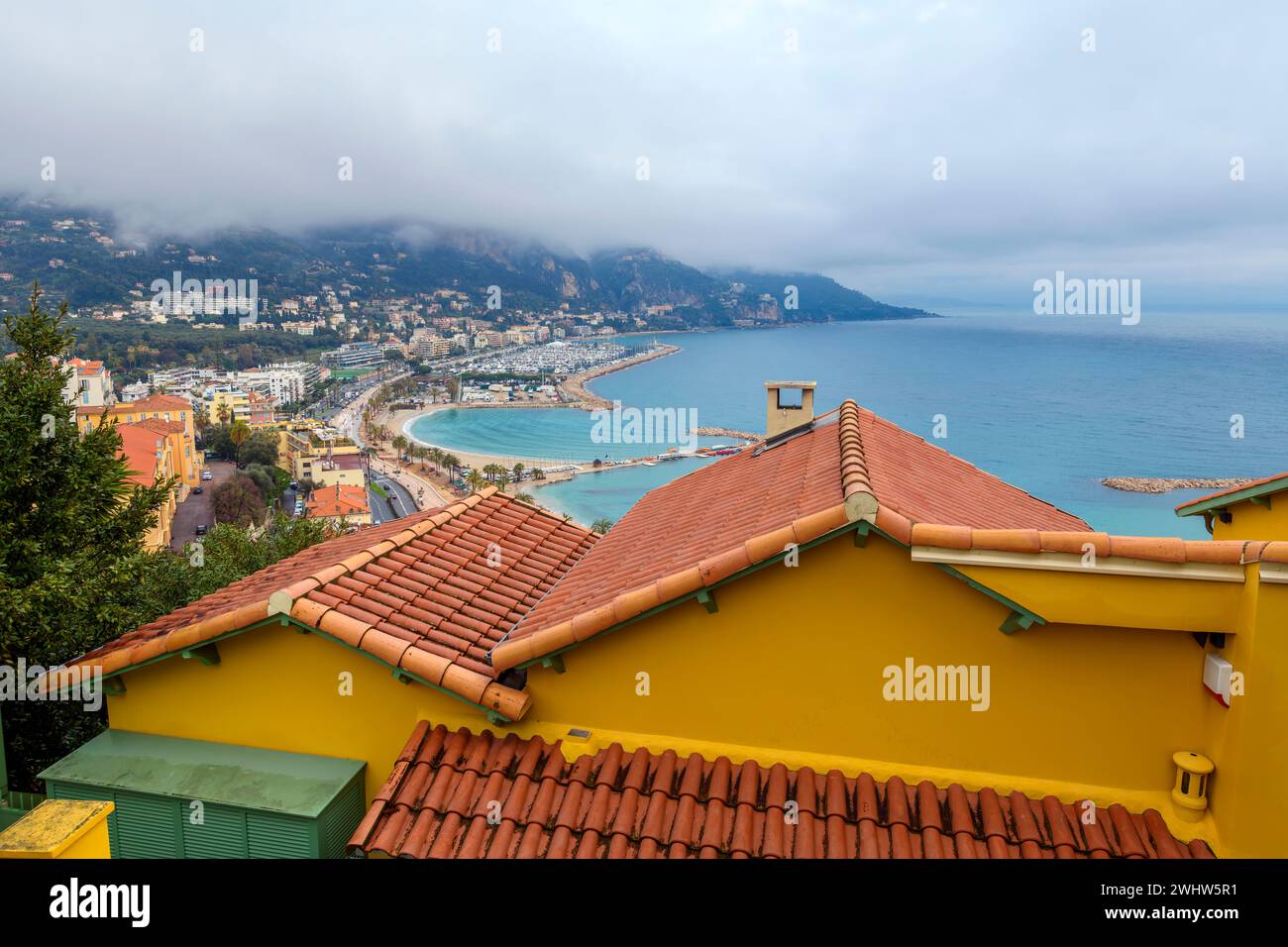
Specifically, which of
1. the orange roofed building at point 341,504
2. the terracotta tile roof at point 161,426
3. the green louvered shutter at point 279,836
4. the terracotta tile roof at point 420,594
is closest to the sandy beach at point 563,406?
the orange roofed building at point 341,504

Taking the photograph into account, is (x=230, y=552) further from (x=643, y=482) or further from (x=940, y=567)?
(x=643, y=482)

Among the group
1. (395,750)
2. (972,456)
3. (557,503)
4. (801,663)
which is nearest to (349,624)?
(395,750)

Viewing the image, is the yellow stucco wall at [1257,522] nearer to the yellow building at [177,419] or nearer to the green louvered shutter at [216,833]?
the green louvered shutter at [216,833]

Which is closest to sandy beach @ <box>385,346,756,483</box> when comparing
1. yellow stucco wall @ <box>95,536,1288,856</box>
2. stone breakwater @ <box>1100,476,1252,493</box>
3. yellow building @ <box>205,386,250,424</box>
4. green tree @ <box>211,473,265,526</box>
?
yellow building @ <box>205,386,250,424</box>

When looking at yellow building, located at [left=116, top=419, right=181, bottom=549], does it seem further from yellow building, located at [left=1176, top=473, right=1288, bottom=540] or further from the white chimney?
yellow building, located at [left=1176, top=473, right=1288, bottom=540]

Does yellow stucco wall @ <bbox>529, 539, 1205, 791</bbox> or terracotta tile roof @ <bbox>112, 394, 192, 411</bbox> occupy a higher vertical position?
terracotta tile roof @ <bbox>112, 394, 192, 411</bbox>
